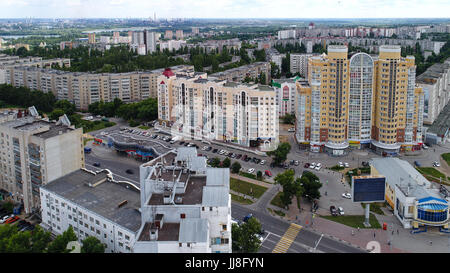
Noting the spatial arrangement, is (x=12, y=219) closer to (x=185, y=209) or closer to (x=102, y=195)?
(x=102, y=195)

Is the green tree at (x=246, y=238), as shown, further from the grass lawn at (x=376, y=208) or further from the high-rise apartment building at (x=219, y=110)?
the high-rise apartment building at (x=219, y=110)

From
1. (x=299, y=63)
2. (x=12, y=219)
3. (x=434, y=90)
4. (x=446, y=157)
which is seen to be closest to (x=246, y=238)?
(x=12, y=219)

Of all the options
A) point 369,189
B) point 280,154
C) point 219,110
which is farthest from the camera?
point 219,110

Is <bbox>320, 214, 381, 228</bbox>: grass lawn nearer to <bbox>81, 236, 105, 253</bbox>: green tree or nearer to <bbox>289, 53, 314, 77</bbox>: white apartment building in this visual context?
<bbox>81, 236, 105, 253</bbox>: green tree

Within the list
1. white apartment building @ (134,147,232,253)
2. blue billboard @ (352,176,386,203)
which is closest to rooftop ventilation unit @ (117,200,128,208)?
white apartment building @ (134,147,232,253)

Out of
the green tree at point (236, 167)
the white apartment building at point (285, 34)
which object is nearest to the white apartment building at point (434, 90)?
the green tree at point (236, 167)

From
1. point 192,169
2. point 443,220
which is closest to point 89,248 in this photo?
point 192,169
